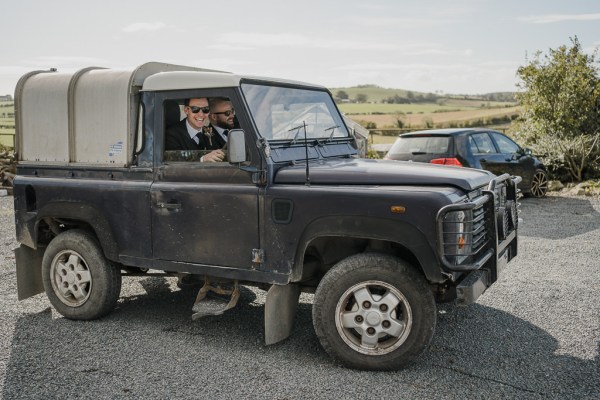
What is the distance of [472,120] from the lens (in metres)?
38.1

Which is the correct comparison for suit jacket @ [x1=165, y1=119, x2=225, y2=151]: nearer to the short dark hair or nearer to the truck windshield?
the short dark hair

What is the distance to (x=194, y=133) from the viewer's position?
17.4 ft

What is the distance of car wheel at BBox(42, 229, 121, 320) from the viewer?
19.0 feet

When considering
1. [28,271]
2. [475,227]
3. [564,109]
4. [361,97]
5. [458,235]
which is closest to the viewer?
[458,235]

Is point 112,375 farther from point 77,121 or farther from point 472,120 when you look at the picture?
point 472,120

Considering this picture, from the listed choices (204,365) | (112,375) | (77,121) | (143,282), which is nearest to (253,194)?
(204,365)

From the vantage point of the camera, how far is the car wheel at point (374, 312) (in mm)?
4504

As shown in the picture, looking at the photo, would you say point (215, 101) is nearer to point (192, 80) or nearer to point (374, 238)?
point (192, 80)

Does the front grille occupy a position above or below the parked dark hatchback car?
below

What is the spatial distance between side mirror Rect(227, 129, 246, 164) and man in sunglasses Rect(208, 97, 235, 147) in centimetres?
37

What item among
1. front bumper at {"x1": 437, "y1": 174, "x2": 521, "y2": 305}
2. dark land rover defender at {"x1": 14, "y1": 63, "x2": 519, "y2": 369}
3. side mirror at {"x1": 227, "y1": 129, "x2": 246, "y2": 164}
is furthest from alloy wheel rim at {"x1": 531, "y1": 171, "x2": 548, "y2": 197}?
side mirror at {"x1": 227, "y1": 129, "x2": 246, "y2": 164}

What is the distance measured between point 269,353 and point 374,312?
1.04m

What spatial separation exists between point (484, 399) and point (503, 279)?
11.1ft

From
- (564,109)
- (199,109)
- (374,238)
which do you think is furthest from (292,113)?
(564,109)
